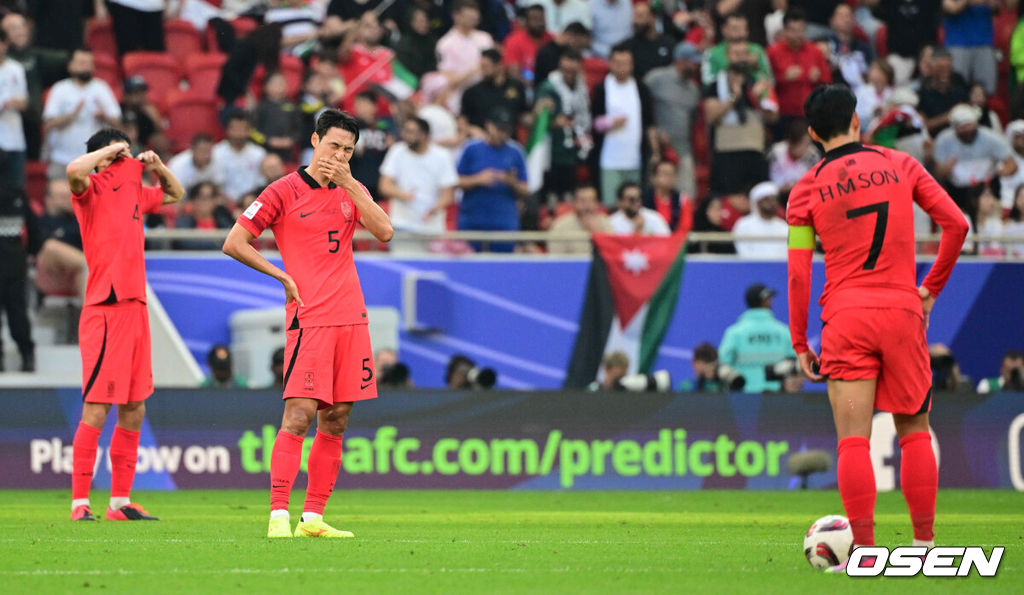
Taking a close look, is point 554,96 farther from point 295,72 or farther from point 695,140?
point 295,72

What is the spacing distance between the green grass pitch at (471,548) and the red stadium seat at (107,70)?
7.51m

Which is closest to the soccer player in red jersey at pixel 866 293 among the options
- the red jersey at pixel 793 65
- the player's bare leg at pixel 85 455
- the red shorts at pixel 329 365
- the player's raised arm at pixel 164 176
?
the red shorts at pixel 329 365

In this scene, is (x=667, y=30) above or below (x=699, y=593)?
above

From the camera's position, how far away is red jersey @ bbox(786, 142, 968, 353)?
7.18 metres

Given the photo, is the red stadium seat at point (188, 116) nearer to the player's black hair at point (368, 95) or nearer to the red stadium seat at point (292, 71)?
the red stadium seat at point (292, 71)

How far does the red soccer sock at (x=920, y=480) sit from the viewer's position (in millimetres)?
7191

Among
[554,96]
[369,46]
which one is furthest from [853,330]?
[369,46]

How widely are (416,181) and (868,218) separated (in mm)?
10783

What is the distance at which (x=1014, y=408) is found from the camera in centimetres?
1555

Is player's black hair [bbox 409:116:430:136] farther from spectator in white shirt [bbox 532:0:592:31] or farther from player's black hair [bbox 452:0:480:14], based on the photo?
spectator in white shirt [bbox 532:0:592:31]

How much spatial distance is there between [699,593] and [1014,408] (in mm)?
10264

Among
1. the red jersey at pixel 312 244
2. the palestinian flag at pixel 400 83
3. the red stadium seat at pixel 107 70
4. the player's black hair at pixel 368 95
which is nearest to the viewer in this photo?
the red jersey at pixel 312 244

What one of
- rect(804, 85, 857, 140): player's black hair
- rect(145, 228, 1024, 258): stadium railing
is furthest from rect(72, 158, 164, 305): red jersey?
rect(145, 228, 1024, 258): stadium railing

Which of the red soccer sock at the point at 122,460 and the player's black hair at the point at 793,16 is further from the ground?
the player's black hair at the point at 793,16
